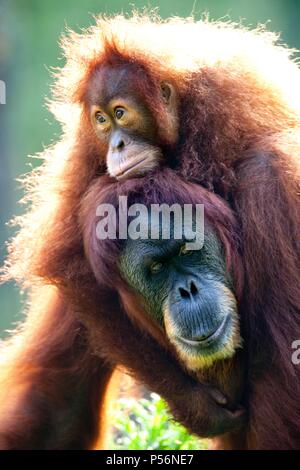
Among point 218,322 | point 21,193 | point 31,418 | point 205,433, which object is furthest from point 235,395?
point 21,193

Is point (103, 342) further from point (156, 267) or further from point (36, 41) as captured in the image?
point (36, 41)

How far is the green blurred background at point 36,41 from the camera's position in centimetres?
904

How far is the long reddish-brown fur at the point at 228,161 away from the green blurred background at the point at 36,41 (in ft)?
16.1

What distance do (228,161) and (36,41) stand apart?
6.76m

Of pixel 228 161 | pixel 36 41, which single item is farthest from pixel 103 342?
pixel 36 41

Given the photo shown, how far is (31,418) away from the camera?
435 centimetres

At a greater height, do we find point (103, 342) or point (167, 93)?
point (167, 93)

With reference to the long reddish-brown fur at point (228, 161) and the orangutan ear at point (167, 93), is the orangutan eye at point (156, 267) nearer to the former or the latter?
the long reddish-brown fur at point (228, 161)

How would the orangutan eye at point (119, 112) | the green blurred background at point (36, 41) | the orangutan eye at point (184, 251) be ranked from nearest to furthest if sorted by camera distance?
the orangutan eye at point (184, 251), the orangutan eye at point (119, 112), the green blurred background at point (36, 41)

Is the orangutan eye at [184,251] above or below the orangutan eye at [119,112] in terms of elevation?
below

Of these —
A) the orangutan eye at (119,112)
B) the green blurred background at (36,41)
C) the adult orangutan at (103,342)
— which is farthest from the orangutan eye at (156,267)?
the green blurred background at (36,41)

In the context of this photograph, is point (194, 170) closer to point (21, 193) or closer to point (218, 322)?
point (218, 322)

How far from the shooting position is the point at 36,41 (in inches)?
386

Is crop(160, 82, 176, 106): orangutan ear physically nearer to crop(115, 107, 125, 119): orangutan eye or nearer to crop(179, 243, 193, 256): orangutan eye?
crop(115, 107, 125, 119): orangutan eye
